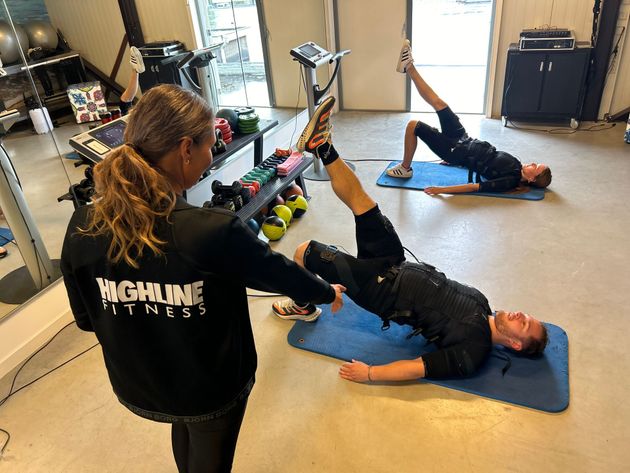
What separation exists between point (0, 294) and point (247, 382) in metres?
2.28

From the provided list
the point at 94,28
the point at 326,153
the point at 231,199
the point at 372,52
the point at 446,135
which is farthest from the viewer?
the point at 372,52

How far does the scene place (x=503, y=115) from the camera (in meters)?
5.44

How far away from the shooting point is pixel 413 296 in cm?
232

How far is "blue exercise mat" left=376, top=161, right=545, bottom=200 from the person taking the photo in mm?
4043

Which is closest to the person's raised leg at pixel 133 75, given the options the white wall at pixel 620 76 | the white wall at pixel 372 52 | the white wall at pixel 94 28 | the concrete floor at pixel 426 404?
the white wall at pixel 94 28

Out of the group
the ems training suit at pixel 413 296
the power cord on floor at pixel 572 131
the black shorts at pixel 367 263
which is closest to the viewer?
the ems training suit at pixel 413 296

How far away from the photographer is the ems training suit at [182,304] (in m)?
1.11

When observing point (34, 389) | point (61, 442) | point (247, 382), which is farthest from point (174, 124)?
point (34, 389)

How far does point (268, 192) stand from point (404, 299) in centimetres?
164

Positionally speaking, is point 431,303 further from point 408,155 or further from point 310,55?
point 310,55

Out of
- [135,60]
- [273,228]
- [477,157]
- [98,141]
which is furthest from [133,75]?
[477,157]

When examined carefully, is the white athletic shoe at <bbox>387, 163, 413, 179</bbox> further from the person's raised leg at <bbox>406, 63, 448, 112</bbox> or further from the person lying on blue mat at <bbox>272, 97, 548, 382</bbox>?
the person lying on blue mat at <bbox>272, 97, 548, 382</bbox>

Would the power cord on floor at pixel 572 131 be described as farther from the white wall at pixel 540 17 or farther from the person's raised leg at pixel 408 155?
the person's raised leg at pixel 408 155

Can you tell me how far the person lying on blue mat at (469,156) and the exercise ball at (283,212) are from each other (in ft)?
4.24
